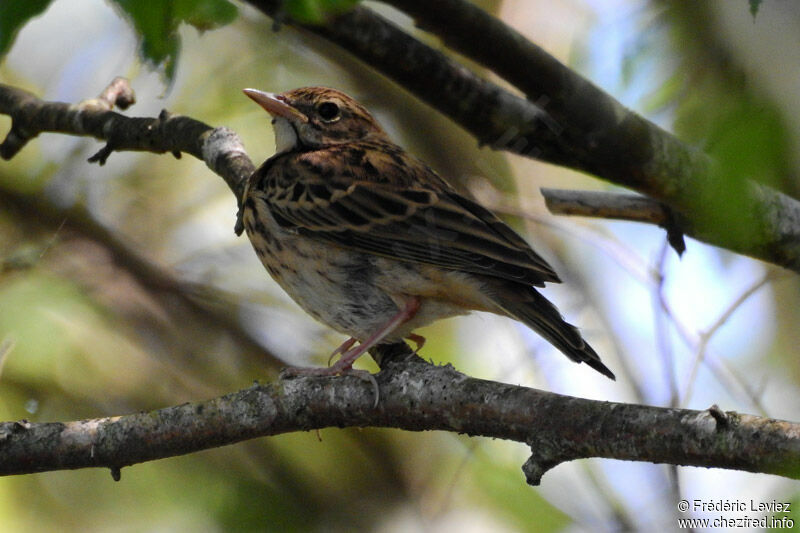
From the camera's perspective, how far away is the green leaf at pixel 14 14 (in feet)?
8.26

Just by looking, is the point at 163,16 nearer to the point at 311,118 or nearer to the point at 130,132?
the point at 130,132

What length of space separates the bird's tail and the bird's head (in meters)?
A: 2.04

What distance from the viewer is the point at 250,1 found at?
18.2 ft

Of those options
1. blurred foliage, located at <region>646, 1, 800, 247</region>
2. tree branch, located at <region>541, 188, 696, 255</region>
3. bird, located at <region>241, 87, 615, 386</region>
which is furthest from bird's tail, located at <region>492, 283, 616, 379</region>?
blurred foliage, located at <region>646, 1, 800, 247</region>

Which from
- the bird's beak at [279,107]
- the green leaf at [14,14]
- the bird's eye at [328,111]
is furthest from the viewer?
the bird's eye at [328,111]

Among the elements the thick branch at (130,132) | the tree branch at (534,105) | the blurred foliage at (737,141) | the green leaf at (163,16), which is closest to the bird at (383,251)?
the thick branch at (130,132)

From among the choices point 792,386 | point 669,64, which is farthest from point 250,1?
point 792,386

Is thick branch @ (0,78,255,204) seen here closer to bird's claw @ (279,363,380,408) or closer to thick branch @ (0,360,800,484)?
bird's claw @ (279,363,380,408)

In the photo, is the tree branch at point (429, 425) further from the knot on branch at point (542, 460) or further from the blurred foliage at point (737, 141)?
the blurred foliage at point (737, 141)

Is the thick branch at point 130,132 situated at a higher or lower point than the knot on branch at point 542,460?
lower

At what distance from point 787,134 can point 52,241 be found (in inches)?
270

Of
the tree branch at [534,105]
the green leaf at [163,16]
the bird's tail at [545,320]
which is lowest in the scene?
the green leaf at [163,16]

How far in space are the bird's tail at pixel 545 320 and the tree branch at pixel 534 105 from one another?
1.05 meters

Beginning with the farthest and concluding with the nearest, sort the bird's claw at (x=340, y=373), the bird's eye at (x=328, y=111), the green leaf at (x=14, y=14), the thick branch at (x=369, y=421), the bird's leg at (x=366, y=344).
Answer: the bird's eye at (x=328, y=111) < the bird's leg at (x=366, y=344) < the bird's claw at (x=340, y=373) < the thick branch at (x=369, y=421) < the green leaf at (x=14, y=14)
